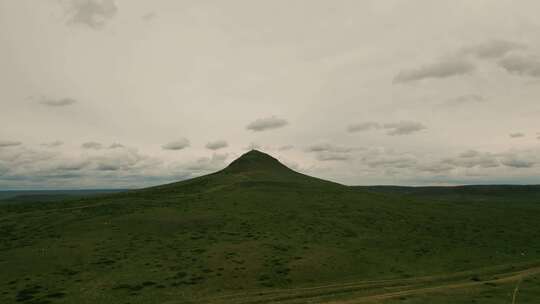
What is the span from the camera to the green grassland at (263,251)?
41.4 m

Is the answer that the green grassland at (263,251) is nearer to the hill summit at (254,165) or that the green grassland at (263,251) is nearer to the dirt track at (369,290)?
the dirt track at (369,290)

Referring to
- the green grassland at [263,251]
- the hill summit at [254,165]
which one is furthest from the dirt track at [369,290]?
the hill summit at [254,165]

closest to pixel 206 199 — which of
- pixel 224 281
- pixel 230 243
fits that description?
pixel 230 243

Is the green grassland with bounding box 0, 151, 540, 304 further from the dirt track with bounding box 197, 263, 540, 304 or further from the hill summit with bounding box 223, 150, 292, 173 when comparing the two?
the hill summit with bounding box 223, 150, 292, 173

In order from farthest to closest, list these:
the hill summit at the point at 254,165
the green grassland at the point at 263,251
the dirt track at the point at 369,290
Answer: the hill summit at the point at 254,165 < the green grassland at the point at 263,251 < the dirt track at the point at 369,290

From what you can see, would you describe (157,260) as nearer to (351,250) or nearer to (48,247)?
(48,247)

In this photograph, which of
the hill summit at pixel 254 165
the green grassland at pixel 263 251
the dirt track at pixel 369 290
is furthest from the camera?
the hill summit at pixel 254 165

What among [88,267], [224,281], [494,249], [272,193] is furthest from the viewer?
[272,193]

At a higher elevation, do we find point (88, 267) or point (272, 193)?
point (272, 193)

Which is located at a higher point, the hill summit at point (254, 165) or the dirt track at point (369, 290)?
the hill summit at point (254, 165)

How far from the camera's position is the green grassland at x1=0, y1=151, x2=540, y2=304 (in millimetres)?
41375

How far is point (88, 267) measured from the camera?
50750 mm

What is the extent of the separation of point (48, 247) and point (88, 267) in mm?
13208

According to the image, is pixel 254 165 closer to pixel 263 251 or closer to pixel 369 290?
pixel 263 251
